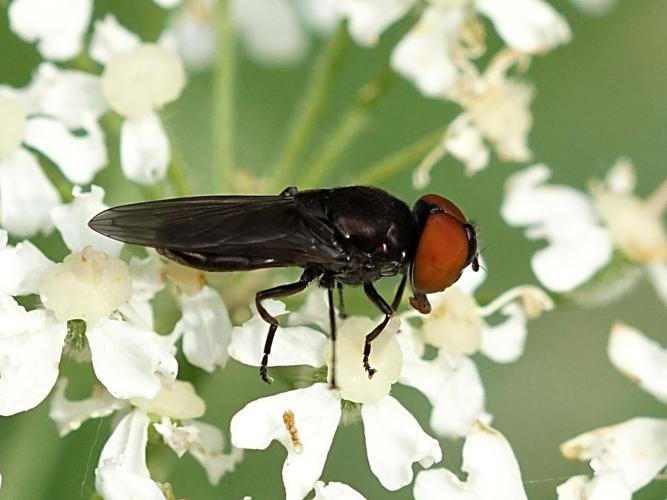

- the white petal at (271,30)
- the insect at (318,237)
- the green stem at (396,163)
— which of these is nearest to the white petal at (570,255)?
the green stem at (396,163)

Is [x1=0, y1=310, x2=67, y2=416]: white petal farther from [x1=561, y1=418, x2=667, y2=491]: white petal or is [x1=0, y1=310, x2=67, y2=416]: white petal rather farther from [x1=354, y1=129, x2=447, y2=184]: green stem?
[x1=561, y1=418, x2=667, y2=491]: white petal

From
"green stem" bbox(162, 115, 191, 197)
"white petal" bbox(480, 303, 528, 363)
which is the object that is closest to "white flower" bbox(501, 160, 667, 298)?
"white petal" bbox(480, 303, 528, 363)

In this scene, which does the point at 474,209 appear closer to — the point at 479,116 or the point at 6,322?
the point at 479,116

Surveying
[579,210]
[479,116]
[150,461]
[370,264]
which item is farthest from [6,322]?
[579,210]

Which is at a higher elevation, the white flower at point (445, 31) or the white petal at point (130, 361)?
the white flower at point (445, 31)

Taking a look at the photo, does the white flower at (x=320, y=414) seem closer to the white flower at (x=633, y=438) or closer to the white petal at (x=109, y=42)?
the white flower at (x=633, y=438)

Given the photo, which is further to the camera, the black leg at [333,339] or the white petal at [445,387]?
the white petal at [445,387]

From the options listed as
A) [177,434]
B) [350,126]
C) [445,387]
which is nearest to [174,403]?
[177,434]

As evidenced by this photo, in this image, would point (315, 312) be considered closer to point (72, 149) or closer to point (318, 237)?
point (318, 237)
